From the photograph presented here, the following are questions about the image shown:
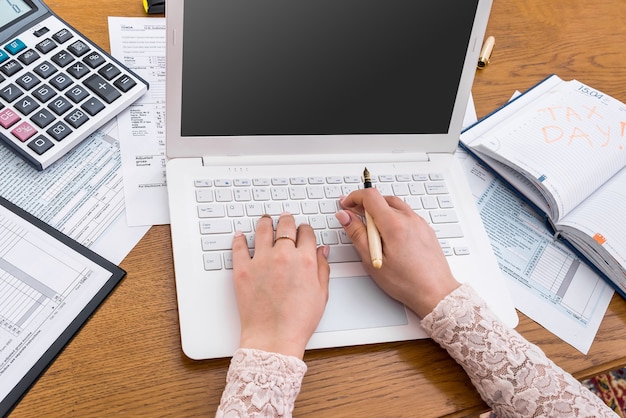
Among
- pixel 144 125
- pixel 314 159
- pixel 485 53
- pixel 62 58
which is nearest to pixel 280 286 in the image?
pixel 314 159

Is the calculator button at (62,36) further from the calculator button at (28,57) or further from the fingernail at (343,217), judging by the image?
the fingernail at (343,217)

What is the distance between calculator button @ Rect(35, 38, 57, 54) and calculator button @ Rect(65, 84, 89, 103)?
0.06 meters

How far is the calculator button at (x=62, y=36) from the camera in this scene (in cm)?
76

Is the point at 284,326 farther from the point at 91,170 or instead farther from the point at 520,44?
the point at 520,44

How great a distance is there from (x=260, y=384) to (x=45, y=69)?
0.47 metres

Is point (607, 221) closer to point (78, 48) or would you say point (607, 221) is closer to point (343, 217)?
point (343, 217)

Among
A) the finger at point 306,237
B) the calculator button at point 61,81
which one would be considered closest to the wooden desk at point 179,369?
the finger at point 306,237

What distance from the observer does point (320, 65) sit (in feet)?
2.23

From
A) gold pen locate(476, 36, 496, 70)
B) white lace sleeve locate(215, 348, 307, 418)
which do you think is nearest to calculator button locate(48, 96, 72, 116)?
white lace sleeve locate(215, 348, 307, 418)

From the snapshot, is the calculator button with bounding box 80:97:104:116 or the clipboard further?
the calculator button with bounding box 80:97:104:116

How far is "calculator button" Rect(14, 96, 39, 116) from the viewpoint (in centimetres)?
69

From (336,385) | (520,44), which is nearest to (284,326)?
(336,385)

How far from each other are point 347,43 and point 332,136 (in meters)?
0.12

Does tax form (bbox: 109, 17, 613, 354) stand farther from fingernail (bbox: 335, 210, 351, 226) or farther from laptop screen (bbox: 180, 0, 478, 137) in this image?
fingernail (bbox: 335, 210, 351, 226)
